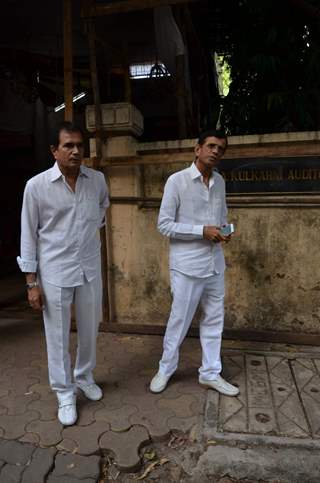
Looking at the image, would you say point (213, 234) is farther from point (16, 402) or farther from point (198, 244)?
point (16, 402)

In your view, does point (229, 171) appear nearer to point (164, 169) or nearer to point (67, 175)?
point (164, 169)

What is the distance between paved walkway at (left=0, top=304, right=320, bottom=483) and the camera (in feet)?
8.00

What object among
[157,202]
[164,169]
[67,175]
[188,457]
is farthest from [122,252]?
[188,457]

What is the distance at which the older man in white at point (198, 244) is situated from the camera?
2.78m

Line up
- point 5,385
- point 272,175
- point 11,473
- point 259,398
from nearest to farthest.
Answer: point 11,473, point 259,398, point 5,385, point 272,175

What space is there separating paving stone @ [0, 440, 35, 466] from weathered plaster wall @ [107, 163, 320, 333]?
186 centimetres

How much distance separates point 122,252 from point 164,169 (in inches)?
36.5

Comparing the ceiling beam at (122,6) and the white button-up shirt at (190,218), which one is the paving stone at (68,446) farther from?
the ceiling beam at (122,6)

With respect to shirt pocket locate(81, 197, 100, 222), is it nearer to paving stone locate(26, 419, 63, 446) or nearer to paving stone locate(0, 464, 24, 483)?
paving stone locate(26, 419, 63, 446)

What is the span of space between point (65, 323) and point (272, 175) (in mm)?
2249

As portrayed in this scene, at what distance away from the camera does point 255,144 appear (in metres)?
3.75

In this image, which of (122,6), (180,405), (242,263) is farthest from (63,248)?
(122,6)

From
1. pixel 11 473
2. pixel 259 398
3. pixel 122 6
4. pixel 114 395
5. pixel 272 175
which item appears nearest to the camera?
pixel 11 473

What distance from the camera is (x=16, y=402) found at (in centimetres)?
296
